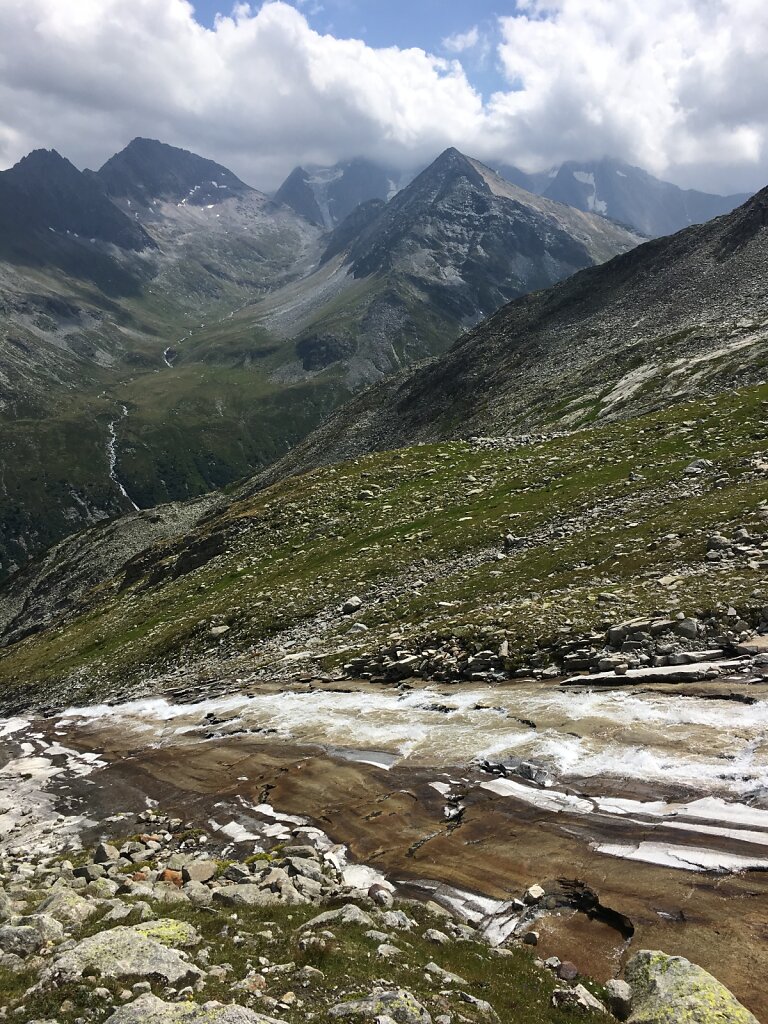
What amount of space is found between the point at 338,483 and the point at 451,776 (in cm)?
4503

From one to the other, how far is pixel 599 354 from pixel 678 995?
10928cm

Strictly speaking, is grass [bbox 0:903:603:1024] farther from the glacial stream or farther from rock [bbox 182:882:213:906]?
the glacial stream

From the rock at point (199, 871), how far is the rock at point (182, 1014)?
6.71 meters

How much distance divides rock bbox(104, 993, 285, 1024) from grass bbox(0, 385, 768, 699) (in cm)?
1888

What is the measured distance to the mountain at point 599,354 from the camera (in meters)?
76.8

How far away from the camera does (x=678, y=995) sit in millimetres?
8750

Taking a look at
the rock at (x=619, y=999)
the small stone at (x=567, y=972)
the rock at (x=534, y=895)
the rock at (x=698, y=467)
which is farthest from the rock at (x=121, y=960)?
the rock at (x=698, y=467)

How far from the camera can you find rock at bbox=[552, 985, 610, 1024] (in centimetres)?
904

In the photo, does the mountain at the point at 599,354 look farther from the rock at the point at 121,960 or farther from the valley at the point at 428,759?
the rock at the point at 121,960

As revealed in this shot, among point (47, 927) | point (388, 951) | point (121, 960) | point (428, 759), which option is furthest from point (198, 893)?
point (428, 759)

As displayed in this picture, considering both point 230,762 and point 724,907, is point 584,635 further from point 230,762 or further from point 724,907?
point 230,762

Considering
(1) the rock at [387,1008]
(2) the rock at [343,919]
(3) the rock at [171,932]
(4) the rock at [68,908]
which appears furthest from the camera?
(4) the rock at [68,908]

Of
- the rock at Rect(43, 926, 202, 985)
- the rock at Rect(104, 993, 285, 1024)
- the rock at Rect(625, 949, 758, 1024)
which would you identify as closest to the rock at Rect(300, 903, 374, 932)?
the rock at Rect(43, 926, 202, 985)

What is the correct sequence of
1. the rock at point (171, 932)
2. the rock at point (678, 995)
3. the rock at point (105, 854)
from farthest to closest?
the rock at point (105, 854), the rock at point (171, 932), the rock at point (678, 995)
